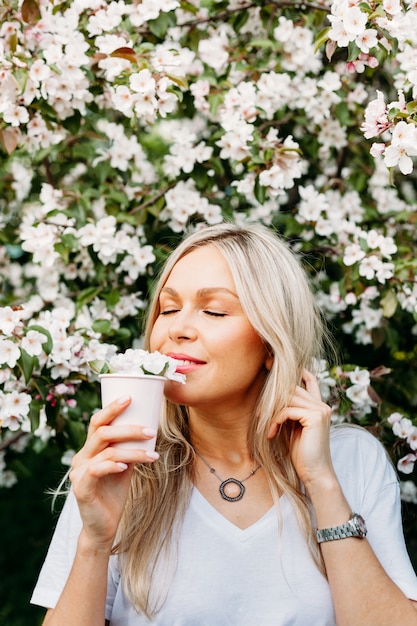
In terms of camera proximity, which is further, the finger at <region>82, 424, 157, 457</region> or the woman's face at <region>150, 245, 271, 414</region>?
the woman's face at <region>150, 245, 271, 414</region>

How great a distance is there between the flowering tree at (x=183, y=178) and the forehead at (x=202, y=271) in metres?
0.57

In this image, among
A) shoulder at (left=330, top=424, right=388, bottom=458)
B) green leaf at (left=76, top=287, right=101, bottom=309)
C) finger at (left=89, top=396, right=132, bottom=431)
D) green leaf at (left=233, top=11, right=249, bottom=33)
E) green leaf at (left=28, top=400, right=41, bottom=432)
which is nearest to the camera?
finger at (left=89, top=396, right=132, bottom=431)

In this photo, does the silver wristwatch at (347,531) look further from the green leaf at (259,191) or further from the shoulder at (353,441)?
the green leaf at (259,191)

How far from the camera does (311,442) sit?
6.86 feet

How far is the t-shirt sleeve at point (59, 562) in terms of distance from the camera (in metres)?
2.14

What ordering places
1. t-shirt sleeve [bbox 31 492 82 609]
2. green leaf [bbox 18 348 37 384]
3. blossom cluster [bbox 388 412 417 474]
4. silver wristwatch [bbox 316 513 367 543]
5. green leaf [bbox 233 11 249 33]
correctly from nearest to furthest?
1. silver wristwatch [bbox 316 513 367 543]
2. t-shirt sleeve [bbox 31 492 82 609]
3. green leaf [bbox 18 348 37 384]
4. blossom cluster [bbox 388 412 417 474]
5. green leaf [bbox 233 11 249 33]

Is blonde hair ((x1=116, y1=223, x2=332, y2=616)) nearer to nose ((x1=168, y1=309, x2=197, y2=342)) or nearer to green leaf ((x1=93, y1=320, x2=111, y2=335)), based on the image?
nose ((x1=168, y1=309, x2=197, y2=342))

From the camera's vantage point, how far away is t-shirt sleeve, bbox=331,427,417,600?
2.13 meters

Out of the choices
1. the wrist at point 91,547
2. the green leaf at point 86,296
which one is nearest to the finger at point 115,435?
the wrist at point 91,547

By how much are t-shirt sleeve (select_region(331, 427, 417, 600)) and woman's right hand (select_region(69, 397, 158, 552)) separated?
71 centimetres

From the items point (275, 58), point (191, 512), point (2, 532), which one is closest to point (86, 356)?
point (191, 512)

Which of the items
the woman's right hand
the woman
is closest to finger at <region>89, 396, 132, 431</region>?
the woman's right hand

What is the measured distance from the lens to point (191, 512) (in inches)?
87.6

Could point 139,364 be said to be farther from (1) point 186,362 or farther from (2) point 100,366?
(1) point 186,362
